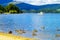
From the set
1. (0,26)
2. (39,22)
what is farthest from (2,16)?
(39,22)

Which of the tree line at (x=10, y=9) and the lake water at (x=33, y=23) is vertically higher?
the tree line at (x=10, y=9)

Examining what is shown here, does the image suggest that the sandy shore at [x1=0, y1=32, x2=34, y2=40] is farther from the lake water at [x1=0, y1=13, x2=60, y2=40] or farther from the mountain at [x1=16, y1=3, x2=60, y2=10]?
the mountain at [x1=16, y1=3, x2=60, y2=10]

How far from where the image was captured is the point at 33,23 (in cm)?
649

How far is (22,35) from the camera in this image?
6.50 metres

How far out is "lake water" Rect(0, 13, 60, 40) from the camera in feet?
21.0

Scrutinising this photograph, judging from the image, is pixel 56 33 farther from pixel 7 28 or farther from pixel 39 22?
pixel 7 28

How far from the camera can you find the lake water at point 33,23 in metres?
6.41

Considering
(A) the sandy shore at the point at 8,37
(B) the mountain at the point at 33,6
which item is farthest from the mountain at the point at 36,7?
(A) the sandy shore at the point at 8,37

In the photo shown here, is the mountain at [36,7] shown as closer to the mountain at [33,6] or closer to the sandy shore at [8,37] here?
the mountain at [33,6]

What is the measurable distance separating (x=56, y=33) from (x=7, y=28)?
0.73 metres

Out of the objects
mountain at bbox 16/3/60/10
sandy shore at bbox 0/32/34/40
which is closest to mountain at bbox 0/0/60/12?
mountain at bbox 16/3/60/10

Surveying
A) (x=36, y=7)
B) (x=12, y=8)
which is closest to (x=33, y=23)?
(x=36, y=7)

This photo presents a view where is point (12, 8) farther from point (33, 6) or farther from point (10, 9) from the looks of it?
point (33, 6)

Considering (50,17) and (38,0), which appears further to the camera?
(50,17)
